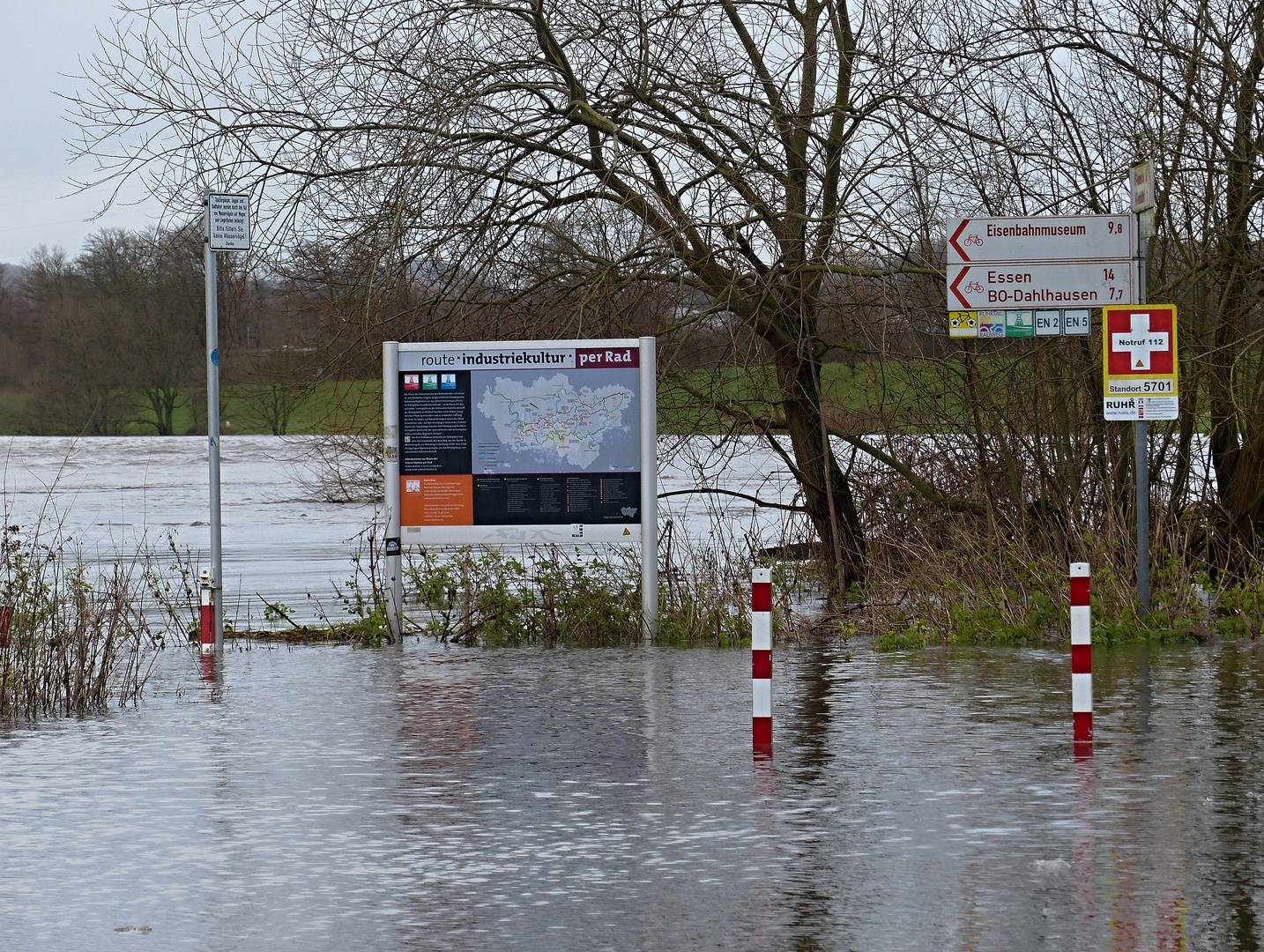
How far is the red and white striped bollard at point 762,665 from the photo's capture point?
8.77m

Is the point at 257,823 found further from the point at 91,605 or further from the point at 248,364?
the point at 248,364

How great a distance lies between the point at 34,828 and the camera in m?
7.08

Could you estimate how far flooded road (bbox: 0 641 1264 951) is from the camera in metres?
5.53

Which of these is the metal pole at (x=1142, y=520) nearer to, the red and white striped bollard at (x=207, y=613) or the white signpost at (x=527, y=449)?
the white signpost at (x=527, y=449)

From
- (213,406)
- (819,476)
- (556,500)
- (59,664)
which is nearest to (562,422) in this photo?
(556,500)

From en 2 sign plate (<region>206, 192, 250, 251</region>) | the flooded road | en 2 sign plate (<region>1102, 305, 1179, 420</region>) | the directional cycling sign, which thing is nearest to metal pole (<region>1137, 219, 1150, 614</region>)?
en 2 sign plate (<region>1102, 305, 1179, 420</region>)

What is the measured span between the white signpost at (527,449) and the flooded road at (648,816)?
279 cm

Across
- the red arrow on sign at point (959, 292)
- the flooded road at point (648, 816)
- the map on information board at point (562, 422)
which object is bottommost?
the flooded road at point (648, 816)

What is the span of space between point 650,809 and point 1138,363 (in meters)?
7.09

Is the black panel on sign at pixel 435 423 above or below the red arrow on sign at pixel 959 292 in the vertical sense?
below

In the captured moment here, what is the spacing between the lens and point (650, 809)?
7258 millimetres

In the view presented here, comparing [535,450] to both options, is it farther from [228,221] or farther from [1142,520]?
[1142,520]

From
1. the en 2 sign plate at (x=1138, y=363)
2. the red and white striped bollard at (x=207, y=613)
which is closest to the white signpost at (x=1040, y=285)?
the en 2 sign plate at (x=1138, y=363)

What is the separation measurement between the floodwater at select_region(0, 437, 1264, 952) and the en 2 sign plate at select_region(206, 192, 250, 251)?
3.27m
